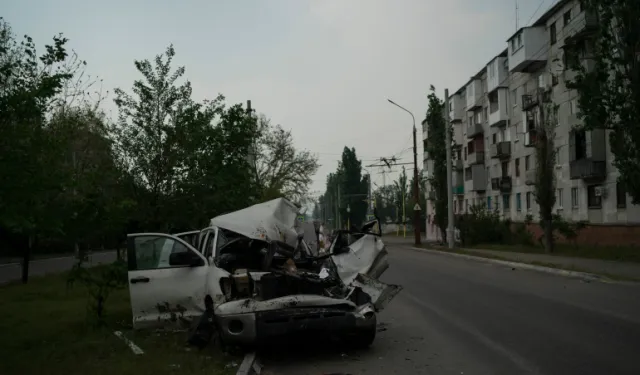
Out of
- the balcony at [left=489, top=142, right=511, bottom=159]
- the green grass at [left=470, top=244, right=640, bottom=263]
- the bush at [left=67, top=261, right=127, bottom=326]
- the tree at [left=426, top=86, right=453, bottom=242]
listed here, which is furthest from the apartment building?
the bush at [left=67, top=261, right=127, bottom=326]

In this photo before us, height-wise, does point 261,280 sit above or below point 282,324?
above

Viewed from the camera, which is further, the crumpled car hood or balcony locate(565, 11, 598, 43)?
balcony locate(565, 11, 598, 43)

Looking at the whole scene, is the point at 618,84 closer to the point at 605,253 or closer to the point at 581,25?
the point at 605,253

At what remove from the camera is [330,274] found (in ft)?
28.6

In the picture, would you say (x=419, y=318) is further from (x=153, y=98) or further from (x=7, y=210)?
(x=153, y=98)

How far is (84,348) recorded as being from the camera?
8.68 meters

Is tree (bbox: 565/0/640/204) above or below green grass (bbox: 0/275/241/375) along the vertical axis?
above

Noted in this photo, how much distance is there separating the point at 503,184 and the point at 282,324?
154 feet

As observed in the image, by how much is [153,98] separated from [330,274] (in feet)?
33.6

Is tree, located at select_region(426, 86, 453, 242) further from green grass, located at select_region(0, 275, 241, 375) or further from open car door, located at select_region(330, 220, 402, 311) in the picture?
open car door, located at select_region(330, 220, 402, 311)

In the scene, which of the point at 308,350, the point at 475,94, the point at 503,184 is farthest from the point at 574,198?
the point at 308,350

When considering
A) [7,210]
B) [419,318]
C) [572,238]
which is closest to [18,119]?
[7,210]

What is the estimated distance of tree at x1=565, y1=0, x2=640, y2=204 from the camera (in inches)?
896

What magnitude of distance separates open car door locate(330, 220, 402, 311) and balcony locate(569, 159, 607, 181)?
2950cm
